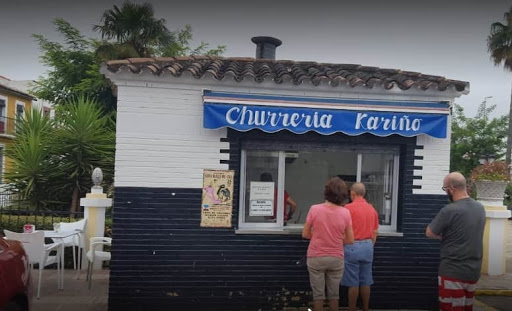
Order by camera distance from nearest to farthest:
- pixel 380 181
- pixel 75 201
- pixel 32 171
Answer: pixel 380 181 → pixel 32 171 → pixel 75 201

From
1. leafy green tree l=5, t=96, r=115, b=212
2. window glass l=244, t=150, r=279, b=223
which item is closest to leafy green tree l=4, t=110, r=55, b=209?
leafy green tree l=5, t=96, r=115, b=212

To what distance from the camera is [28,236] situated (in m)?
5.86

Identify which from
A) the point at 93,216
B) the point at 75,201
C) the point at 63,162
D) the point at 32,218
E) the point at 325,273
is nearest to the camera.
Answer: the point at 325,273

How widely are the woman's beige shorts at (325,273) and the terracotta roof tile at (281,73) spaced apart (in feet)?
7.35

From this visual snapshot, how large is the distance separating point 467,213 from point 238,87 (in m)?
3.00

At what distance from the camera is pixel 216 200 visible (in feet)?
18.4

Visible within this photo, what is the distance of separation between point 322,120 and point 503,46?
858 inches

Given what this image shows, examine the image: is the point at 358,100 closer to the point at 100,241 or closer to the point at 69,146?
the point at 100,241

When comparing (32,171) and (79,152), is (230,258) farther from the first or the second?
(32,171)

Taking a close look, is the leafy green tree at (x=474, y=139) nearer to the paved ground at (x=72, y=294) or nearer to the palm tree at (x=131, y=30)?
the palm tree at (x=131, y=30)

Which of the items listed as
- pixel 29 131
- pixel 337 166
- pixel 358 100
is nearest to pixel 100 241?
pixel 337 166

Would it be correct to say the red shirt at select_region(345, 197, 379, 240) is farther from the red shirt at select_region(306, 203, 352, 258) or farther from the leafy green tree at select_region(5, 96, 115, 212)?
the leafy green tree at select_region(5, 96, 115, 212)

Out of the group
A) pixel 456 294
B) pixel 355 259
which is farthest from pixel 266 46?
pixel 456 294

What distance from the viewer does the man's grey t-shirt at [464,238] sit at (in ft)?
13.6
